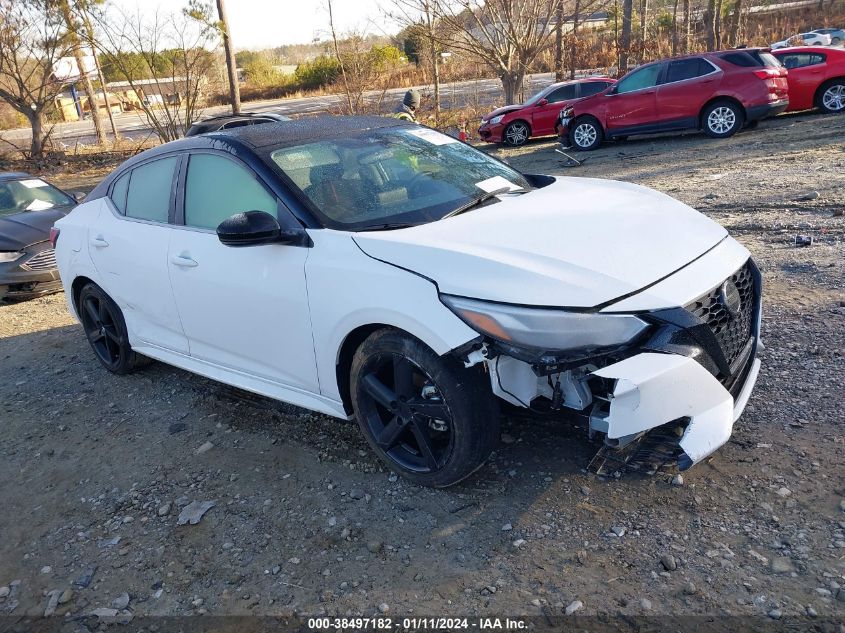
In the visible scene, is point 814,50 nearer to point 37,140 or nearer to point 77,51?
point 77,51

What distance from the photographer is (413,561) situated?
2799 mm

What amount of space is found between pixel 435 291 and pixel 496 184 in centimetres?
126

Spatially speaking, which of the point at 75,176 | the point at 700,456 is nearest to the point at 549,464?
the point at 700,456

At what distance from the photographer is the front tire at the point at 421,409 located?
289 cm

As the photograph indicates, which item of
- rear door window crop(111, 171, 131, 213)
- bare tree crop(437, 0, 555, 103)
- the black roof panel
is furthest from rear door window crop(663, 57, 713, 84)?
rear door window crop(111, 171, 131, 213)

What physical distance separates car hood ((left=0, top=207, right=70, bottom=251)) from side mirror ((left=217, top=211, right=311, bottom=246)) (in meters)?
6.20

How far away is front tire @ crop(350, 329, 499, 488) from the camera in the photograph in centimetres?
289

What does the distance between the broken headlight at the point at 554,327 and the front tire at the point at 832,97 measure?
1391cm

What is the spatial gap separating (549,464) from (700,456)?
825mm

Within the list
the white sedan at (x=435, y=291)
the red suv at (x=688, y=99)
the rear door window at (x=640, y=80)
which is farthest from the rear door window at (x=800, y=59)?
→ the white sedan at (x=435, y=291)

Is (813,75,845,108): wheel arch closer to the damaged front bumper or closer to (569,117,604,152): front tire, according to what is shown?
(569,117,604,152): front tire

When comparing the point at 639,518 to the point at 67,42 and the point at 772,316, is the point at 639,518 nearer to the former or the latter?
the point at 772,316

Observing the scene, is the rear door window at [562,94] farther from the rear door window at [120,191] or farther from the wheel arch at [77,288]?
the wheel arch at [77,288]

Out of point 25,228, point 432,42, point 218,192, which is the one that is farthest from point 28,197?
point 432,42
